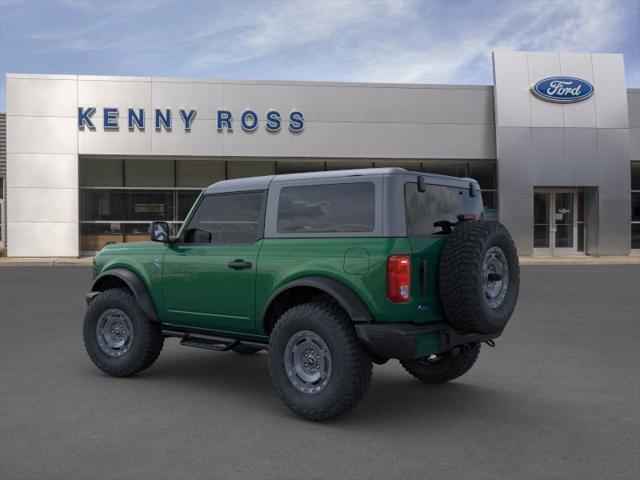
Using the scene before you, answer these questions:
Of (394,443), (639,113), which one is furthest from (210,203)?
(639,113)

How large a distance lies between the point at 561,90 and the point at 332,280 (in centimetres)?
2405

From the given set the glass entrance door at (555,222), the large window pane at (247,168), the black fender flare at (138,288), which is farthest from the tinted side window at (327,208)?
the glass entrance door at (555,222)

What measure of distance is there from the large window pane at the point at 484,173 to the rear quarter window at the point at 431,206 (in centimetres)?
2214

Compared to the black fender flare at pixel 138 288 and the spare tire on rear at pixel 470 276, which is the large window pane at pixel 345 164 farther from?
the spare tire on rear at pixel 470 276

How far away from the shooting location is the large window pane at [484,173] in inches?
1072

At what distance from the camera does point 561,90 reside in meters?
26.1

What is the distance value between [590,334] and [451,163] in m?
19.1

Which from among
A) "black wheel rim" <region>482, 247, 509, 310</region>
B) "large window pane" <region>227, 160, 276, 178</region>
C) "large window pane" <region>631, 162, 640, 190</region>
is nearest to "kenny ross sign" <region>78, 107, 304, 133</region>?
"large window pane" <region>227, 160, 276, 178</region>

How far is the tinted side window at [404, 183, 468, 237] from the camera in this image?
16.5ft

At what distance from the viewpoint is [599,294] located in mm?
13969

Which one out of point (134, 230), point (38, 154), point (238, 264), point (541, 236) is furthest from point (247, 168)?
point (238, 264)

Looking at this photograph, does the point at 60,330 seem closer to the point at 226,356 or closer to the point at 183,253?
the point at 226,356

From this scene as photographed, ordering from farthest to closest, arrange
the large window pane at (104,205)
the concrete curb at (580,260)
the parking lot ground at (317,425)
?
the large window pane at (104,205) < the concrete curb at (580,260) < the parking lot ground at (317,425)

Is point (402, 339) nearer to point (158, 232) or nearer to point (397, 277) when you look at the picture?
point (397, 277)
